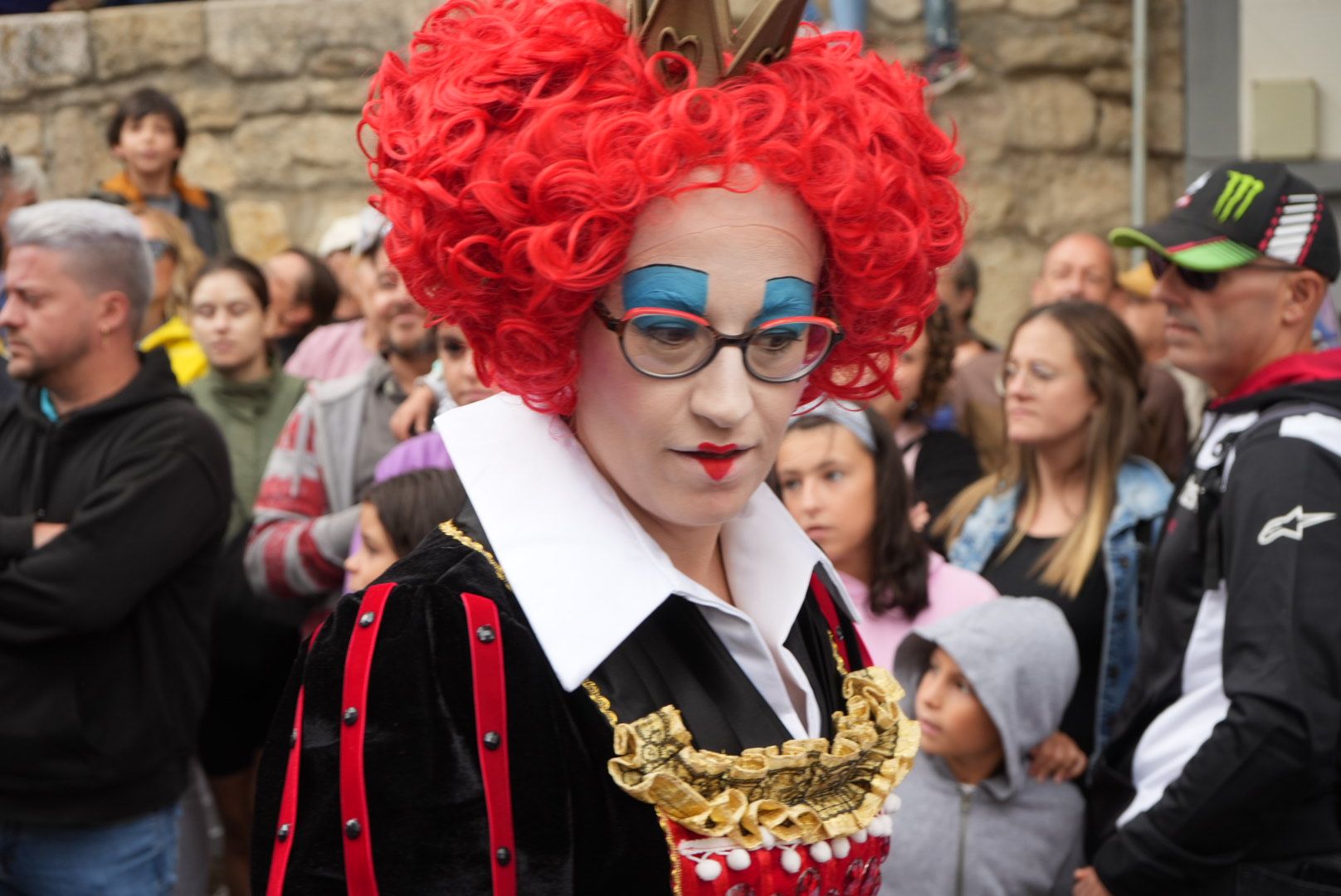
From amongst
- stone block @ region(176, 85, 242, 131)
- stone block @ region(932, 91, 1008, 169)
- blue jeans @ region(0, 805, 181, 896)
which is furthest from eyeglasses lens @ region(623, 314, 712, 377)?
stone block @ region(176, 85, 242, 131)

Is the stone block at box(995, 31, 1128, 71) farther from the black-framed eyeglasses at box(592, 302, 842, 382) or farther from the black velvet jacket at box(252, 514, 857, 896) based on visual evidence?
the black velvet jacket at box(252, 514, 857, 896)

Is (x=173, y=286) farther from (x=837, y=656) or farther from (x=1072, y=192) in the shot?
(x=837, y=656)

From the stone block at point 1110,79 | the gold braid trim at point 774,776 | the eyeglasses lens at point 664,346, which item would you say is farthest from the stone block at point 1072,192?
the eyeglasses lens at point 664,346

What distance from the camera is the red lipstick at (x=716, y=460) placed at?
1652 mm

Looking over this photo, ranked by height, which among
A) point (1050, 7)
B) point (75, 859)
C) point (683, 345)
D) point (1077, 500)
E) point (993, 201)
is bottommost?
point (75, 859)

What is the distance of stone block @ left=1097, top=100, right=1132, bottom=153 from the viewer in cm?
637

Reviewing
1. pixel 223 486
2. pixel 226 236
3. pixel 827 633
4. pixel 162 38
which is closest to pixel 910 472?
pixel 223 486

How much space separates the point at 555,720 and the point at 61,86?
6480 mm

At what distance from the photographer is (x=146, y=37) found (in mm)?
7008

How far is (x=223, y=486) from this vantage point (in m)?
3.36

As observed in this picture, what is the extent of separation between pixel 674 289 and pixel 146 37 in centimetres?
618

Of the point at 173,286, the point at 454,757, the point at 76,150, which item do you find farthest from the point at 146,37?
the point at 454,757

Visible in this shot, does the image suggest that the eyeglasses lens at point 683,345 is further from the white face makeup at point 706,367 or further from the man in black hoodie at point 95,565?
the man in black hoodie at point 95,565

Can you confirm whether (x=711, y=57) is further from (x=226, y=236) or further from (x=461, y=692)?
(x=226, y=236)
